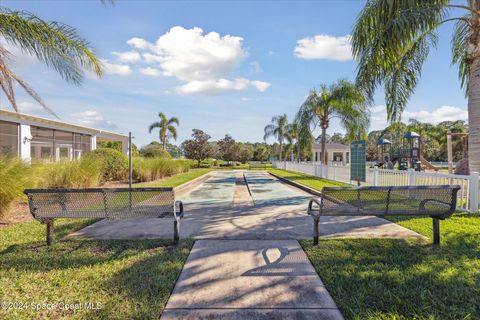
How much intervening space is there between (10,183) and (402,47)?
9.57 meters

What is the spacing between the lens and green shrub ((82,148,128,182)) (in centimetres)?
1366

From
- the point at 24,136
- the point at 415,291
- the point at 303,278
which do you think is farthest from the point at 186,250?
the point at 24,136

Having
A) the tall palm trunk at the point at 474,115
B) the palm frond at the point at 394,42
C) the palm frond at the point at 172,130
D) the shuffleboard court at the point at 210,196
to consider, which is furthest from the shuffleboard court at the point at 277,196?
the palm frond at the point at 172,130

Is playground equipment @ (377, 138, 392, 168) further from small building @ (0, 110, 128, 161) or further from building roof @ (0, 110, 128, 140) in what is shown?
building roof @ (0, 110, 128, 140)

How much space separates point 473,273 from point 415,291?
3.35 ft

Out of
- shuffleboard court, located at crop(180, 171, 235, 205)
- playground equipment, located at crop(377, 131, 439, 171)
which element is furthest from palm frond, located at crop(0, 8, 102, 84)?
playground equipment, located at crop(377, 131, 439, 171)

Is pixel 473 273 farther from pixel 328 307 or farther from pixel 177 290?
pixel 177 290

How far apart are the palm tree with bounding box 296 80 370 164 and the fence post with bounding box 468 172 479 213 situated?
12.7 meters

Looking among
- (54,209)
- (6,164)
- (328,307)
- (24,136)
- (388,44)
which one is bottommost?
(328,307)

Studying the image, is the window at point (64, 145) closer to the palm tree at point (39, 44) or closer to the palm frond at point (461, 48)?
the palm tree at point (39, 44)

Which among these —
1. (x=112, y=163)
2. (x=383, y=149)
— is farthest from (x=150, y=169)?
(x=383, y=149)

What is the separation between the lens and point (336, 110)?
20125 mm

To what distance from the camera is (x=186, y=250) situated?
3.95m

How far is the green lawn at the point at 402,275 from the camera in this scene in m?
2.47
